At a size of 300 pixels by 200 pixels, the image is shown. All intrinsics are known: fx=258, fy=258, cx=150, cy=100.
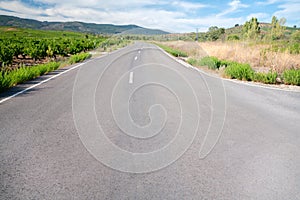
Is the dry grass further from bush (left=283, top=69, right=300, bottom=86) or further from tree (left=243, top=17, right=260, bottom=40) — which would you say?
tree (left=243, top=17, right=260, bottom=40)

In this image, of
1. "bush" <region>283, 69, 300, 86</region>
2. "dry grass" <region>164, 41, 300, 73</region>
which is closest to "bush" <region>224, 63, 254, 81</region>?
"bush" <region>283, 69, 300, 86</region>

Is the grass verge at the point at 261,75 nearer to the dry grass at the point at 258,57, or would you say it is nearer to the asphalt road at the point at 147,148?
the dry grass at the point at 258,57

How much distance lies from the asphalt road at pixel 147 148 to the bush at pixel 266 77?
4.21 m

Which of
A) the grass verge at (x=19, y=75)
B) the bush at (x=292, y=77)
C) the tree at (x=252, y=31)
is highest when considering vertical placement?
the tree at (x=252, y=31)

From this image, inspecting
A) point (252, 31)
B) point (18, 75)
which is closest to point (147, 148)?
point (18, 75)

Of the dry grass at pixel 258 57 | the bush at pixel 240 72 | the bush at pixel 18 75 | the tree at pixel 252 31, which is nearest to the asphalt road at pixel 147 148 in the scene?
the bush at pixel 18 75

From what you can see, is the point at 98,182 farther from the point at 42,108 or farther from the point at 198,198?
the point at 42,108

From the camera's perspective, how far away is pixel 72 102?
6.84 meters

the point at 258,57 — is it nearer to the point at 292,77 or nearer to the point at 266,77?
the point at 266,77

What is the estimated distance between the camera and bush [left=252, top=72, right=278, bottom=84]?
36.8 feet

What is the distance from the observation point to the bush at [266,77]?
36.8 ft

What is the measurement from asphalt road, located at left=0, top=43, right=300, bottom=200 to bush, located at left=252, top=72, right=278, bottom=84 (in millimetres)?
4213

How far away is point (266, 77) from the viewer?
37.1ft

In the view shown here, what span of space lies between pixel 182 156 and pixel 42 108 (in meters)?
3.94
